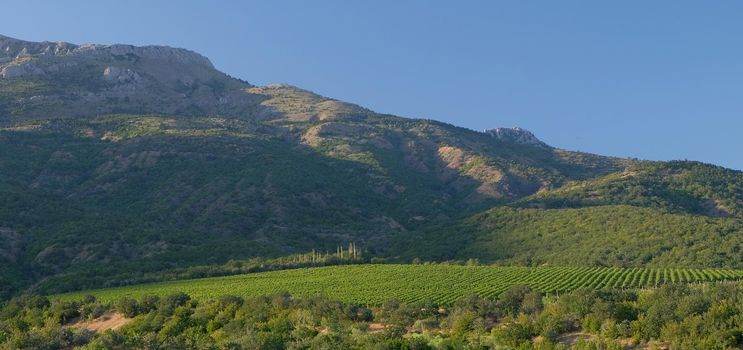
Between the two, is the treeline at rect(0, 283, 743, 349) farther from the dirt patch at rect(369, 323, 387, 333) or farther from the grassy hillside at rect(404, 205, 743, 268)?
the grassy hillside at rect(404, 205, 743, 268)

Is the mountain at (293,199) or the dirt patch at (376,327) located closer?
the dirt patch at (376,327)

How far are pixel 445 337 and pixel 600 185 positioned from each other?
109379 mm

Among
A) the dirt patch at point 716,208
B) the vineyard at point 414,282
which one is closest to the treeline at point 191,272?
the vineyard at point 414,282

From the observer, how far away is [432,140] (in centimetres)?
19725

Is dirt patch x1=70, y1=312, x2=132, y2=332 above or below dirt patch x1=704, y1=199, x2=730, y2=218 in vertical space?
below

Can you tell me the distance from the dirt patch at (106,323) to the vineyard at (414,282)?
8.22m

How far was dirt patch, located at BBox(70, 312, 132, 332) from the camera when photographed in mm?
45406

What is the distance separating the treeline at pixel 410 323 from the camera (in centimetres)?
3002

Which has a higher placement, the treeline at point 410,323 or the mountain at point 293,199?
the mountain at point 293,199

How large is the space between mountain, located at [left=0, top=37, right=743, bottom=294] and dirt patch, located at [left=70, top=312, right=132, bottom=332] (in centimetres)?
2472

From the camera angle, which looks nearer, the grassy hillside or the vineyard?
the vineyard

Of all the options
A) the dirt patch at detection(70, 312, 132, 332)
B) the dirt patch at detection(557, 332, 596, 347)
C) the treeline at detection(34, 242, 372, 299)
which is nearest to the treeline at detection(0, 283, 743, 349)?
the dirt patch at detection(557, 332, 596, 347)

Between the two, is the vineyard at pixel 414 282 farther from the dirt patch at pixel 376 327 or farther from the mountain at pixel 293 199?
the mountain at pixel 293 199

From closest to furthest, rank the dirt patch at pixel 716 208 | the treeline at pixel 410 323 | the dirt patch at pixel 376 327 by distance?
1. the treeline at pixel 410 323
2. the dirt patch at pixel 376 327
3. the dirt patch at pixel 716 208
